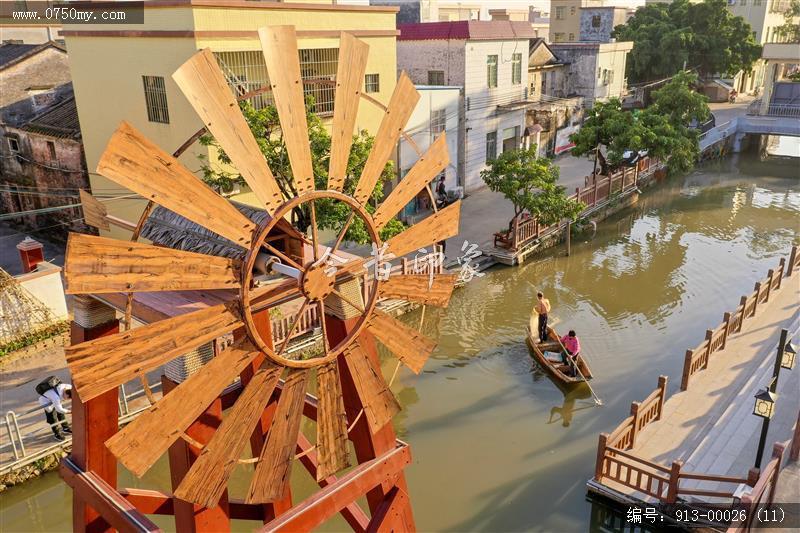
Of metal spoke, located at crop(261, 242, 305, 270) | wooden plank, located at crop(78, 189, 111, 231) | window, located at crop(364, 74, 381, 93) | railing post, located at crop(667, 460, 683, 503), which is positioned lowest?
railing post, located at crop(667, 460, 683, 503)

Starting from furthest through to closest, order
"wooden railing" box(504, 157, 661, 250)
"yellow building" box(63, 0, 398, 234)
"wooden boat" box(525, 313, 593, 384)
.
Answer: "wooden railing" box(504, 157, 661, 250)
"yellow building" box(63, 0, 398, 234)
"wooden boat" box(525, 313, 593, 384)

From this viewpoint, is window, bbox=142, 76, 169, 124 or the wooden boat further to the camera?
window, bbox=142, 76, 169, 124

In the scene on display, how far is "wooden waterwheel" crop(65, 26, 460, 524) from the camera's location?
3.82 meters

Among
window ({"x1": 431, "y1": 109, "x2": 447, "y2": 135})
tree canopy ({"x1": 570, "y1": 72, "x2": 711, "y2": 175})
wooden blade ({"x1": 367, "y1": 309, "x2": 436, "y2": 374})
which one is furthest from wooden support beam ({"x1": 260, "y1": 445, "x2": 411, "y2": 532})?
tree canopy ({"x1": 570, "y1": 72, "x2": 711, "y2": 175})

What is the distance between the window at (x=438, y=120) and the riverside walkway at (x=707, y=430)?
12.5 meters

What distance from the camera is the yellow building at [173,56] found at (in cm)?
1557

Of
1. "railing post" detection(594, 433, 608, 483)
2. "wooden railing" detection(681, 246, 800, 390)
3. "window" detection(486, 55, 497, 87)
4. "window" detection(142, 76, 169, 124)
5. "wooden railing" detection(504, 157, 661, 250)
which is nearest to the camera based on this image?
"railing post" detection(594, 433, 608, 483)

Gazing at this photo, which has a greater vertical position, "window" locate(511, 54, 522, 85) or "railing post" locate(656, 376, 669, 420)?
"window" locate(511, 54, 522, 85)

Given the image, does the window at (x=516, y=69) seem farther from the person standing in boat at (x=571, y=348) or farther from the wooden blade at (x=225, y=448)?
the wooden blade at (x=225, y=448)

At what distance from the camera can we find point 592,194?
25219 mm

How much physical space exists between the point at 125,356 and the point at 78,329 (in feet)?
5.40

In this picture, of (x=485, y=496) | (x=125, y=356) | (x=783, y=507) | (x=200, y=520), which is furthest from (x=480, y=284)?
(x=125, y=356)

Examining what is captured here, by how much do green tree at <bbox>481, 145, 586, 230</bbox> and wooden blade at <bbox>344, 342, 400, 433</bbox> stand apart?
1478cm

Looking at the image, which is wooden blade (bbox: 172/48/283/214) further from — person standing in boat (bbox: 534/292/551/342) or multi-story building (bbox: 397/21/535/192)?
multi-story building (bbox: 397/21/535/192)
